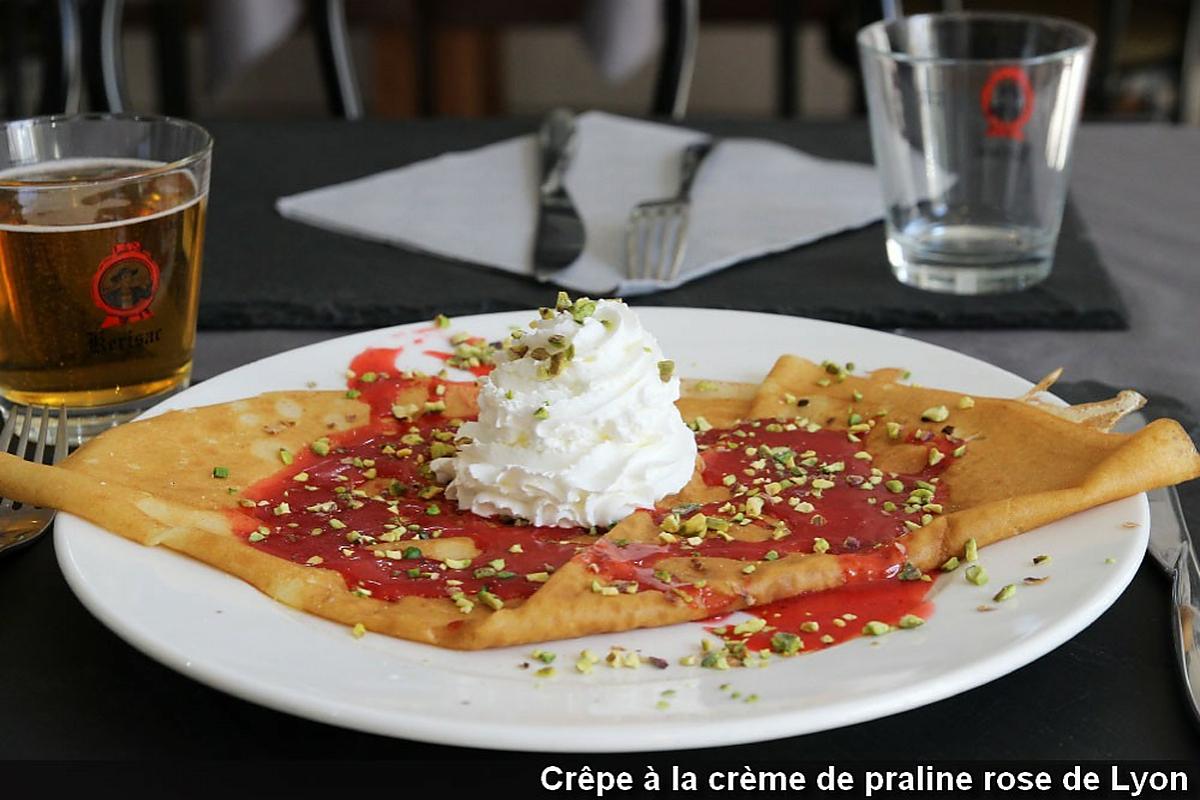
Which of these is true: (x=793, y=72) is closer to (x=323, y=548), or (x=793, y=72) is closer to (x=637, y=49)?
(x=637, y=49)

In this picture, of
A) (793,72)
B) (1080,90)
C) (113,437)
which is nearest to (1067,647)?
(113,437)

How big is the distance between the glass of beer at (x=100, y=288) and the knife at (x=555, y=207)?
36 cm

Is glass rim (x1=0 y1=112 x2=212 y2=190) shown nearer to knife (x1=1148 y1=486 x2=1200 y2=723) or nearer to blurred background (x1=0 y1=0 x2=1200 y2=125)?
knife (x1=1148 y1=486 x2=1200 y2=723)

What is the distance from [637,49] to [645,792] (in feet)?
7.15

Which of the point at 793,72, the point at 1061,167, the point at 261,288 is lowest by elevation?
the point at 793,72

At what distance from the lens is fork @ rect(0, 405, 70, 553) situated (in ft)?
2.73

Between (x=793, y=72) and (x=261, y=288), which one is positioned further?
(x=793, y=72)

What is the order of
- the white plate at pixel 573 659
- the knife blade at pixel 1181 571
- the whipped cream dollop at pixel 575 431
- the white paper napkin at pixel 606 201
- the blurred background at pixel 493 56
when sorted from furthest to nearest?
the blurred background at pixel 493 56, the white paper napkin at pixel 606 201, the whipped cream dollop at pixel 575 431, the knife blade at pixel 1181 571, the white plate at pixel 573 659

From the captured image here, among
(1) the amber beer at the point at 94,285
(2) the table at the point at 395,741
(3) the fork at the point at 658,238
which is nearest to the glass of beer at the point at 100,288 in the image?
(1) the amber beer at the point at 94,285

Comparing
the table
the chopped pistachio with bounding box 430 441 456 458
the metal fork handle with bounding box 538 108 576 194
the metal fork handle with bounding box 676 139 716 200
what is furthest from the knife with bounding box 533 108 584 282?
the table

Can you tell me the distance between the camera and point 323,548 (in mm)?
775

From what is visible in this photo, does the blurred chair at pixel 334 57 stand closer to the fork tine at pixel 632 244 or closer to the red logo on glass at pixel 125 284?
the fork tine at pixel 632 244

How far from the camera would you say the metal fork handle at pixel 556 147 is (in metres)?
1.50

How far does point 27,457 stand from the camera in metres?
0.91
